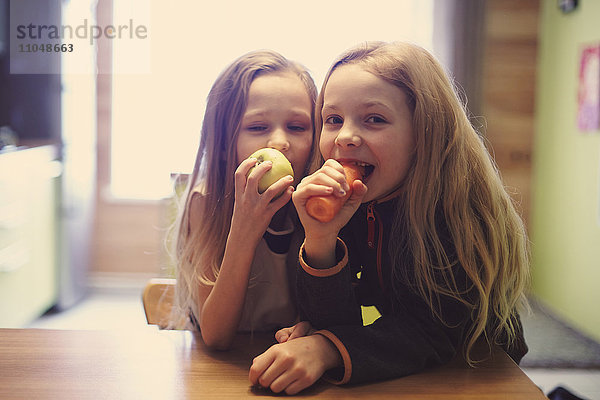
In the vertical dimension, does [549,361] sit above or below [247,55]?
below

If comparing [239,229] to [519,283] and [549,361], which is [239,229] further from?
[549,361]

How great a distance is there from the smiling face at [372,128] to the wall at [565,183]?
2228 millimetres

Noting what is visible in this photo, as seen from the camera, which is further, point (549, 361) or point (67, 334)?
point (549, 361)

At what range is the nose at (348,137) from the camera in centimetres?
89

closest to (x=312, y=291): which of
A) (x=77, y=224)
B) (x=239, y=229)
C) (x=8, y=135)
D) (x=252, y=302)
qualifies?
(x=239, y=229)

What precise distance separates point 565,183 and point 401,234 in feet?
8.40

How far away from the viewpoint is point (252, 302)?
116 cm

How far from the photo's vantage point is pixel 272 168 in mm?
911

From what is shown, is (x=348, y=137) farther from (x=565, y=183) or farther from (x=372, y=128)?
(x=565, y=183)

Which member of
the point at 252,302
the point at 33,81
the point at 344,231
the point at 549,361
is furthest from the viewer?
the point at 33,81

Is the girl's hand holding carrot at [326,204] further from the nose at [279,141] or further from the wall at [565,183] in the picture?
the wall at [565,183]

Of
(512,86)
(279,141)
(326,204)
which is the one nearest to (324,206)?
(326,204)

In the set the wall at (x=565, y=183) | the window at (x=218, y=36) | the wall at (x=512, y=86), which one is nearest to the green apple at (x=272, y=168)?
the wall at (x=565, y=183)

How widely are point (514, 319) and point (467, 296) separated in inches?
7.6
